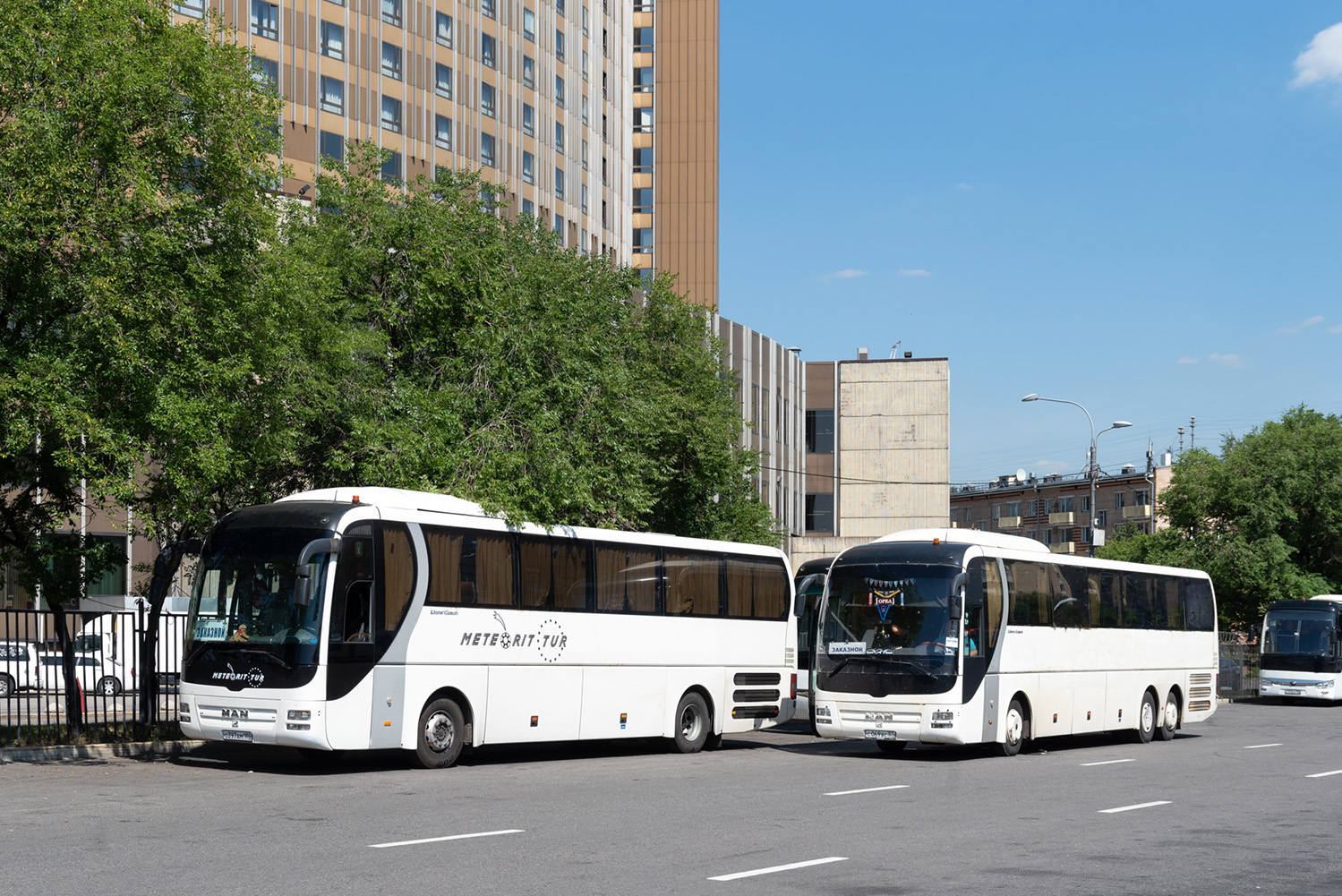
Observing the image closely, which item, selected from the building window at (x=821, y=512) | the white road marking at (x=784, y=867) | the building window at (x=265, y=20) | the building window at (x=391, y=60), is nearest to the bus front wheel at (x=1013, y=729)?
the white road marking at (x=784, y=867)

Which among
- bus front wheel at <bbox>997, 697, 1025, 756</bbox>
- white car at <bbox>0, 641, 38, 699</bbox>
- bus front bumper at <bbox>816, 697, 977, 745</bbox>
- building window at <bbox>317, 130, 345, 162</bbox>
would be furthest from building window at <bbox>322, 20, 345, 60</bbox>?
bus front wheel at <bbox>997, 697, 1025, 756</bbox>

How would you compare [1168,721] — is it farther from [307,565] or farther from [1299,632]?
[1299,632]

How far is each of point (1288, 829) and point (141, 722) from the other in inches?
592

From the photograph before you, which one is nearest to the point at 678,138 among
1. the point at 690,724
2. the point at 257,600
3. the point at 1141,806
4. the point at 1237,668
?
the point at 1237,668

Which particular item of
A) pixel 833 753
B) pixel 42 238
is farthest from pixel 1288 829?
pixel 42 238

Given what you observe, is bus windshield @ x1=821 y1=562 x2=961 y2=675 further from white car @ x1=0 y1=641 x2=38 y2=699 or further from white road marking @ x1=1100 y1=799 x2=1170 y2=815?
white car @ x1=0 y1=641 x2=38 y2=699

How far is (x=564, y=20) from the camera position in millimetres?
70812

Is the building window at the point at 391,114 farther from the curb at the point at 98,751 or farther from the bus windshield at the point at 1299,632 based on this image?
the curb at the point at 98,751

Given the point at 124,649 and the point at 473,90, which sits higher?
the point at 473,90

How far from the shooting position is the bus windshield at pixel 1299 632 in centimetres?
4328

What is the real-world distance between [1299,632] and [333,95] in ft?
127

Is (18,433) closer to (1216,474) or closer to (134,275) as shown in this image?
(134,275)

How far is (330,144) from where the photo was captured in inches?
2229

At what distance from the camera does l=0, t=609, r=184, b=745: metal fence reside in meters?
19.3
